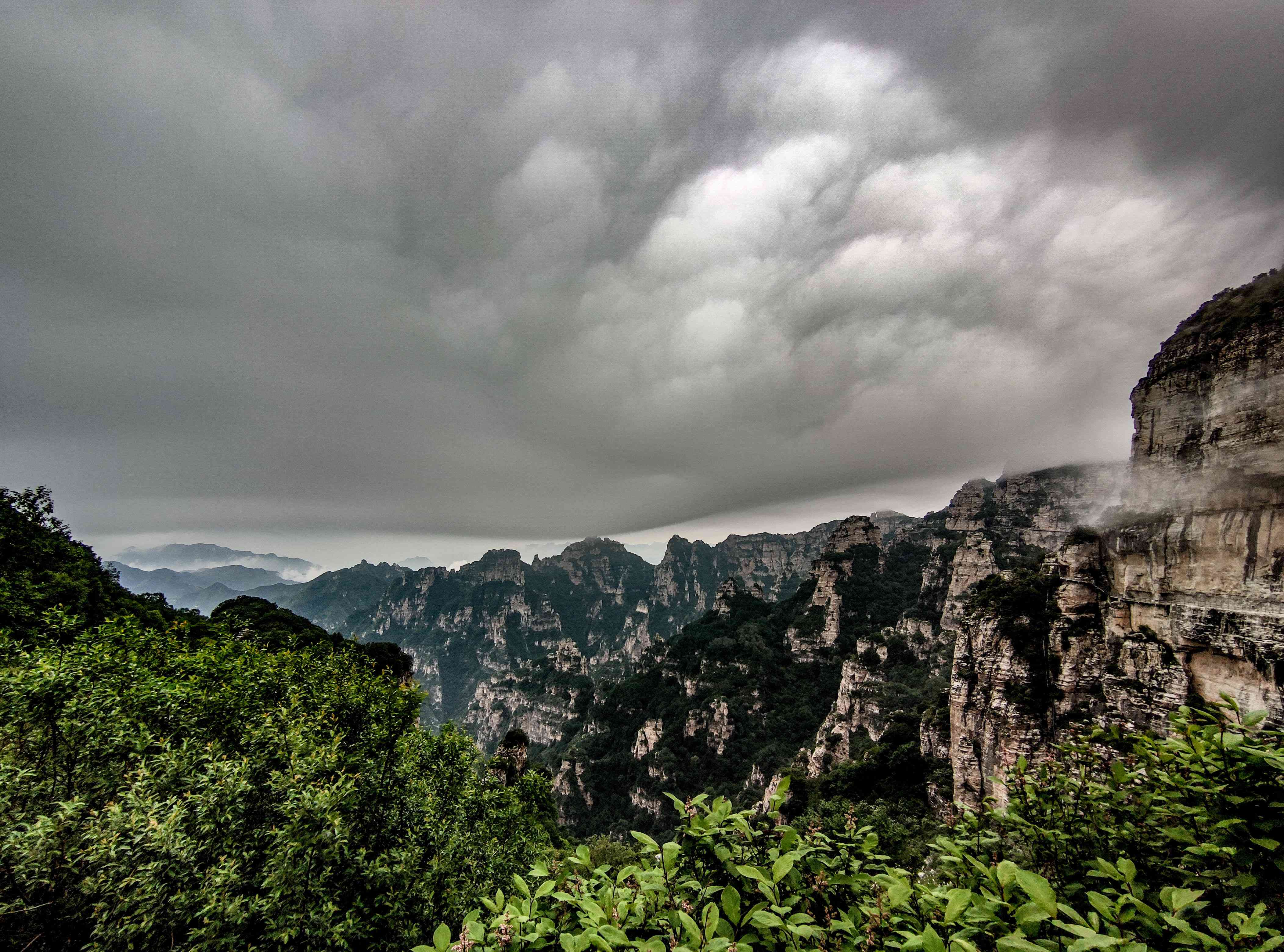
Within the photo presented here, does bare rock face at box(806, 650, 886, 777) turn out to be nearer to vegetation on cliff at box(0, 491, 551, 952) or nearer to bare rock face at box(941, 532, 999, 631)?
bare rock face at box(941, 532, 999, 631)

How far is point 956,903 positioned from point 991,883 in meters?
1.18

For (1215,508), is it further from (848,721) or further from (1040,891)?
(848,721)

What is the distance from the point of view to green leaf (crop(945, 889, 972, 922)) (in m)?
2.32

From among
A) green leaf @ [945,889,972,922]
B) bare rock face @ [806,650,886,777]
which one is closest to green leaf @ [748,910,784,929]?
green leaf @ [945,889,972,922]

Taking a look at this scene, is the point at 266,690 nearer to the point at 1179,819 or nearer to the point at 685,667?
the point at 1179,819

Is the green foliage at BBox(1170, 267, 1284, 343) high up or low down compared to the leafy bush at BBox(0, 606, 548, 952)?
up

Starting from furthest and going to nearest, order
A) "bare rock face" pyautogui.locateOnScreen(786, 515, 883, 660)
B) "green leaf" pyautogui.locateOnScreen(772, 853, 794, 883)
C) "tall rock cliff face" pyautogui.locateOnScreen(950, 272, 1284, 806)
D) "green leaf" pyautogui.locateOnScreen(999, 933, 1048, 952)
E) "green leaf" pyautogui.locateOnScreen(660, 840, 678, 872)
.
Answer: "bare rock face" pyautogui.locateOnScreen(786, 515, 883, 660) < "tall rock cliff face" pyautogui.locateOnScreen(950, 272, 1284, 806) < "green leaf" pyautogui.locateOnScreen(660, 840, 678, 872) < "green leaf" pyautogui.locateOnScreen(772, 853, 794, 883) < "green leaf" pyautogui.locateOnScreen(999, 933, 1048, 952)

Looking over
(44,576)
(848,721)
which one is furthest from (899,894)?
(848,721)

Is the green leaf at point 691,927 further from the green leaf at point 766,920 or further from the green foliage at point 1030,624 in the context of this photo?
the green foliage at point 1030,624

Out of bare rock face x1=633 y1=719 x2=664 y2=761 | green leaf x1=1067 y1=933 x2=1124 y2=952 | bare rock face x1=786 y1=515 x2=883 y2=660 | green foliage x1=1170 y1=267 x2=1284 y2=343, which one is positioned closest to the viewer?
green leaf x1=1067 y1=933 x2=1124 y2=952

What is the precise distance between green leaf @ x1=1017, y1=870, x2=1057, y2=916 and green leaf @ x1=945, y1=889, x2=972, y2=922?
11.1 inches

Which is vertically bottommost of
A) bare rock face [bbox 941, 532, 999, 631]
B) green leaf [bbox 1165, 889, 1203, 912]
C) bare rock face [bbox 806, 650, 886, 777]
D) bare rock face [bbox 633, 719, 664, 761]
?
bare rock face [bbox 633, 719, 664, 761]

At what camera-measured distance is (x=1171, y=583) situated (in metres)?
→ 25.7

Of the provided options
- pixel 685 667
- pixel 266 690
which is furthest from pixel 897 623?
pixel 266 690
